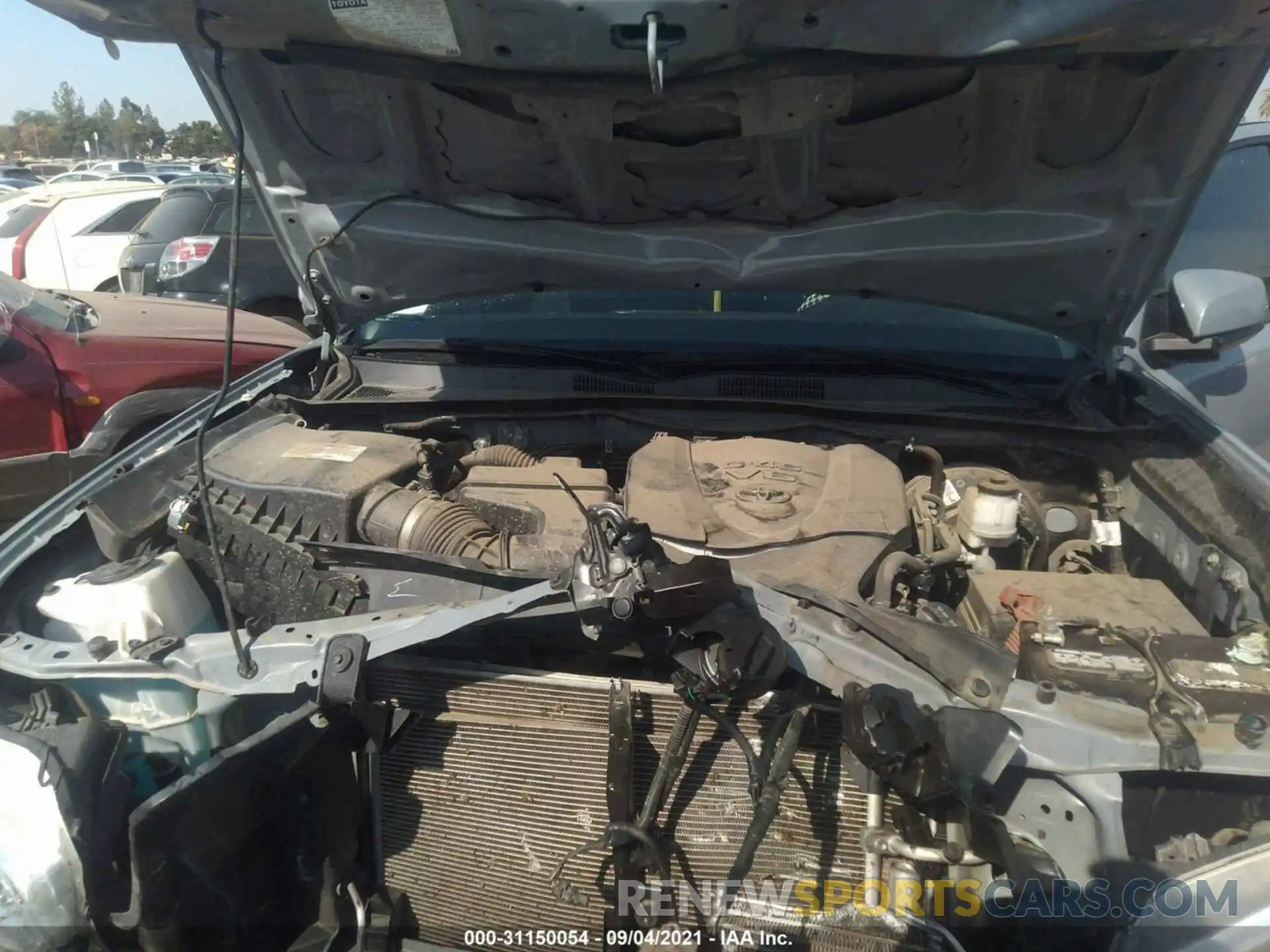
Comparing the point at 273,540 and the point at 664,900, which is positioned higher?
the point at 273,540

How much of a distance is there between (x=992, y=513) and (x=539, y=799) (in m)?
1.24

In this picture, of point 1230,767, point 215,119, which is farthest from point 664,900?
point 215,119

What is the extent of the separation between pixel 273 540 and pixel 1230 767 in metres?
1.87

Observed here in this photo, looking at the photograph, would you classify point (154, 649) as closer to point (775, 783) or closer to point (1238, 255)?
point (775, 783)

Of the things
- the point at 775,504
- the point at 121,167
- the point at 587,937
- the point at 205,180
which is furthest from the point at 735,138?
the point at 121,167

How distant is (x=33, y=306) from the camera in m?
4.34

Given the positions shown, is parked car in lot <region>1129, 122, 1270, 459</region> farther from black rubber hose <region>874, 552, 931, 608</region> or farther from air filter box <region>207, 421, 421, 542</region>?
air filter box <region>207, 421, 421, 542</region>

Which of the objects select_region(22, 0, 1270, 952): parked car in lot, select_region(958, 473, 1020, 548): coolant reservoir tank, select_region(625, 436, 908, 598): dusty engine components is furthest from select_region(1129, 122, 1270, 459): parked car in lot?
select_region(625, 436, 908, 598): dusty engine components

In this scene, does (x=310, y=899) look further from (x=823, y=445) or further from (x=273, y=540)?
(x=823, y=445)

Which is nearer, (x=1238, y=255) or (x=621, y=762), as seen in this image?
(x=621, y=762)

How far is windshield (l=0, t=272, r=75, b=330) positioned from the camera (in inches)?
166

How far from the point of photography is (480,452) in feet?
7.79

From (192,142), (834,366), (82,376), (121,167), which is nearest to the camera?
(834,366)

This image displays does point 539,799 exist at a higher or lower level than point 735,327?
lower
